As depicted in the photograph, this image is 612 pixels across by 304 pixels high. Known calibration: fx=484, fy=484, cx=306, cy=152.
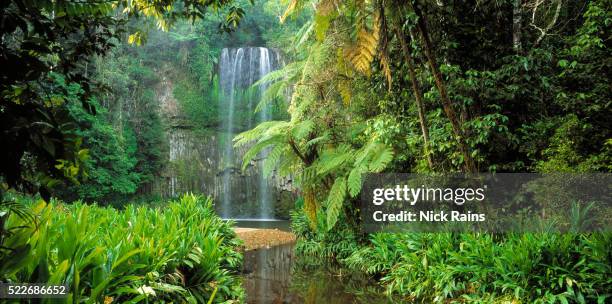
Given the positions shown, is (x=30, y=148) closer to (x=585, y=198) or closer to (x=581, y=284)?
(x=581, y=284)

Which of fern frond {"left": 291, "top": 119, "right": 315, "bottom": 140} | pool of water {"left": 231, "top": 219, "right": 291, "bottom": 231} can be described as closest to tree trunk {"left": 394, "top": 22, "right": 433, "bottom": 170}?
fern frond {"left": 291, "top": 119, "right": 315, "bottom": 140}

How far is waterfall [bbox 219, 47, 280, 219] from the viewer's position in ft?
65.8

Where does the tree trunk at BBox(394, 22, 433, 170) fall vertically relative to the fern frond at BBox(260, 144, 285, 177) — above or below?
above

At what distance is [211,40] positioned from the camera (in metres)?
21.6

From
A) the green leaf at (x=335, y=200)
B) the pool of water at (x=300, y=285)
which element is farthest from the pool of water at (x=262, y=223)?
the green leaf at (x=335, y=200)

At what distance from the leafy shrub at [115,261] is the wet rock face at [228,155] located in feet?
46.4

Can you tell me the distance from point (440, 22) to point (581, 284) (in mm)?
4243

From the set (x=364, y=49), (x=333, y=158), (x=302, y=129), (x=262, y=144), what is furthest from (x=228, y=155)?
(x=364, y=49)

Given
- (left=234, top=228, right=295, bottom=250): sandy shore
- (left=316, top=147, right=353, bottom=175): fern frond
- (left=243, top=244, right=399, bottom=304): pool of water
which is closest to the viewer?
(left=243, top=244, right=399, bottom=304): pool of water

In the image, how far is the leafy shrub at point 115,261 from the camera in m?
2.52

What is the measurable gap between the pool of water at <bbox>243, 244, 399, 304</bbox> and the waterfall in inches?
423

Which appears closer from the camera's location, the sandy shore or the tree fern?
the tree fern

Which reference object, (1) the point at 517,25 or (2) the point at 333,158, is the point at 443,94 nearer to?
(2) the point at 333,158

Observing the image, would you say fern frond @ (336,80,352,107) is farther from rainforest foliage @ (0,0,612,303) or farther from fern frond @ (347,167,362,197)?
fern frond @ (347,167,362,197)
